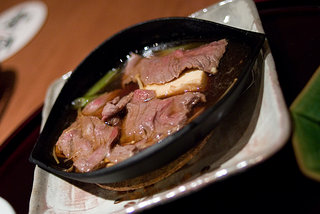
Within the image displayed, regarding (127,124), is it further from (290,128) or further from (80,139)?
(290,128)

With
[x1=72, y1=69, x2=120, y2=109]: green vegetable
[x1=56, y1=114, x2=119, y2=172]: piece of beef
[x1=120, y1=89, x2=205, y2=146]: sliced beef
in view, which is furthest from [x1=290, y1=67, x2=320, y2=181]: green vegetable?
[x1=72, y1=69, x2=120, y2=109]: green vegetable

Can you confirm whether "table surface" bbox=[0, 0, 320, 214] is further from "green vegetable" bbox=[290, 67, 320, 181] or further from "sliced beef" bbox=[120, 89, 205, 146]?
"sliced beef" bbox=[120, 89, 205, 146]

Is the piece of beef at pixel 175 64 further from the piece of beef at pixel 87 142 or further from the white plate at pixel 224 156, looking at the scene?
the piece of beef at pixel 87 142

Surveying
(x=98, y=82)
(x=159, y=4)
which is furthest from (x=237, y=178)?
(x=159, y=4)

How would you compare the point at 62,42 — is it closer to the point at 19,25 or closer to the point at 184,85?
the point at 19,25

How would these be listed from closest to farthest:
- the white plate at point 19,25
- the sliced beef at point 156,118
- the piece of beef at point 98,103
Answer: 1. the sliced beef at point 156,118
2. the piece of beef at point 98,103
3. the white plate at point 19,25

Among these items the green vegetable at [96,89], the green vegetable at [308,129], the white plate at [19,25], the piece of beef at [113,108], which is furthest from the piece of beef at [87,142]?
the white plate at [19,25]
